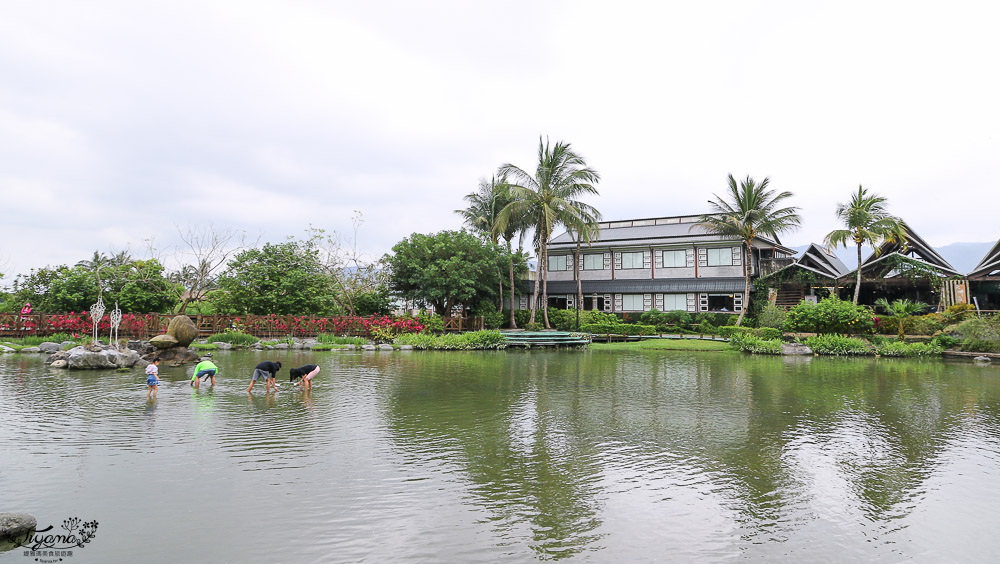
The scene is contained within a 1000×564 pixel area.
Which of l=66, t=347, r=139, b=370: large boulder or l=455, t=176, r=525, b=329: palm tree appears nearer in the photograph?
l=66, t=347, r=139, b=370: large boulder

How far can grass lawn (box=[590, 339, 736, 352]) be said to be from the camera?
91.6 ft

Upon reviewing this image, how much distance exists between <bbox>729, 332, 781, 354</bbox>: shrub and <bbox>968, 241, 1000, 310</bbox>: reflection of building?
14170 millimetres

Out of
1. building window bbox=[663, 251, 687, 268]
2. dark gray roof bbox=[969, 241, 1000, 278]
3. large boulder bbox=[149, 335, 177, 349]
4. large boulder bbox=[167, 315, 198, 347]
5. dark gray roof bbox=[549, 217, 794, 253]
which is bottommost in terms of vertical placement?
large boulder bbox=[149, 335, 177, 349]

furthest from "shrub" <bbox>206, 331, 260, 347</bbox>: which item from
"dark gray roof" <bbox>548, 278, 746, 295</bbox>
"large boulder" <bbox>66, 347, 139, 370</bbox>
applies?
"dark gray roof" <bbox>548, 278, 746, 295</bbox>

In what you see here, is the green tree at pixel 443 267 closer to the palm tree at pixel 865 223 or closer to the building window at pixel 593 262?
the building window at pixel 593 262

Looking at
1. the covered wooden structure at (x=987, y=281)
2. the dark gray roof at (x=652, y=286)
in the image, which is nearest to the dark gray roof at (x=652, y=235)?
the dark gray roof at (x=652, y=286)

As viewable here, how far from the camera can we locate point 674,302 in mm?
39250

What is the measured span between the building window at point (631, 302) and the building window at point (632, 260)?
2298 mm

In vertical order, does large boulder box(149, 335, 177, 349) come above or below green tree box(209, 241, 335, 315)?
below

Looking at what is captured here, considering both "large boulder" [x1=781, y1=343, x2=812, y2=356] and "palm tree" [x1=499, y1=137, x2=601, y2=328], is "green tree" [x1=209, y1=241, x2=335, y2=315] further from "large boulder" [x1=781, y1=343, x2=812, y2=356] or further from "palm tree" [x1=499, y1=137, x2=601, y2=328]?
"large boulder" [x1=781, y1=343, x2=812, y2=356]

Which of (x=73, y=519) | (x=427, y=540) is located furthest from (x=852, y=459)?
(x=73, y=519)

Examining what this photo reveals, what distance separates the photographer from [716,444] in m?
8.83

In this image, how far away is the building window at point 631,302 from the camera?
40500mm

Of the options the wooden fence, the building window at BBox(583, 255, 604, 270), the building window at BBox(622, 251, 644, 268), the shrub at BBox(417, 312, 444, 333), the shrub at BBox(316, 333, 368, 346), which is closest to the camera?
the wooden fence
